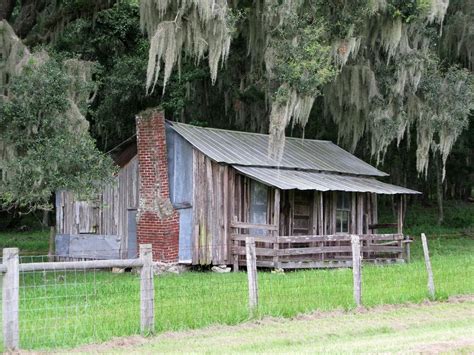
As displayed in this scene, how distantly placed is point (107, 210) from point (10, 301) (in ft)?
44.4

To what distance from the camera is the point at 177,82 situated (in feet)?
87.4

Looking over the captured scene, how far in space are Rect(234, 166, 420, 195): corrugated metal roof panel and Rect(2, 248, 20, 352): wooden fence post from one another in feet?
36.1

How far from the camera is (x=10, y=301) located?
888 cm

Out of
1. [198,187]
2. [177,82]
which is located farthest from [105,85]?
[198,187]

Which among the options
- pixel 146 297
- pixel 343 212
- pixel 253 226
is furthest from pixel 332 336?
pixel 343 212

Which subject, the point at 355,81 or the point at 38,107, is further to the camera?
the point at 355,81

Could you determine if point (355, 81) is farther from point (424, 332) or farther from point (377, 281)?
point (424, 332)

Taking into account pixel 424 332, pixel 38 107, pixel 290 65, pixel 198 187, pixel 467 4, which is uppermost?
pixel 467 4

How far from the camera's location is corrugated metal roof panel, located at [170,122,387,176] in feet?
69.1

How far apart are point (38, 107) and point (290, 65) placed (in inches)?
283

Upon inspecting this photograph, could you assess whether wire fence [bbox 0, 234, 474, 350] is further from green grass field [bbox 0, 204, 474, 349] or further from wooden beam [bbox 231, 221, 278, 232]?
wooden beam [bbox 231, 221, 278, 232]

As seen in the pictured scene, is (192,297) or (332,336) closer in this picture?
(332,336)

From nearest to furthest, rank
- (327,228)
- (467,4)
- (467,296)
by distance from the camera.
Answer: (467,296) → (327,228) → (467,4)

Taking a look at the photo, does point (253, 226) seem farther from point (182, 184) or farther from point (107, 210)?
point (107, 210)
